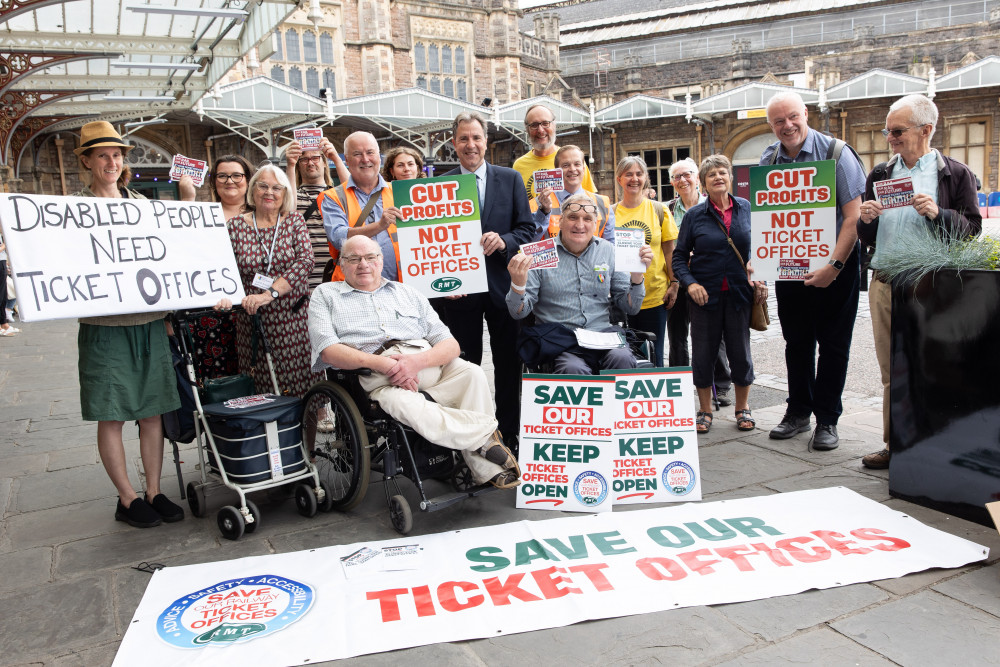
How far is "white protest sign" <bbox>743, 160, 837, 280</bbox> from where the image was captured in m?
4.36

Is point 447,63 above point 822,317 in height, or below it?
above

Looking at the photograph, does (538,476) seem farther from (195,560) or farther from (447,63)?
(447,63)

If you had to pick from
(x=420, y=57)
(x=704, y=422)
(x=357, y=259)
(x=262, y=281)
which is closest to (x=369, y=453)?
(x=357, y=259)

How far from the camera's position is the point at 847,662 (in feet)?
7.84

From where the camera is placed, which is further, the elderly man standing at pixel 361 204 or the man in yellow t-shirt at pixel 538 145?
the man in yellow t-shirt at pixel 538 145

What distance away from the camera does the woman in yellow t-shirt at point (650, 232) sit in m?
5.38

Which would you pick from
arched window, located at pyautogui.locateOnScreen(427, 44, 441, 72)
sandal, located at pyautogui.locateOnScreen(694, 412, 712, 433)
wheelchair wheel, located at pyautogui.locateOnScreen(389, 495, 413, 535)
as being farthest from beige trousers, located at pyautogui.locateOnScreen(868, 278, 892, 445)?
arched window, located at pyautogui.locateOnScreen(427, 44, 441, 72)

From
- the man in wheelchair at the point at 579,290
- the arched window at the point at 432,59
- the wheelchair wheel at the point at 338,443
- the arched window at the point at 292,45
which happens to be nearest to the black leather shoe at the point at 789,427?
the man in wheelchair at the point at 579,290

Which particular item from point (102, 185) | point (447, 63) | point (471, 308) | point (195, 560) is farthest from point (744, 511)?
point (447, 63)

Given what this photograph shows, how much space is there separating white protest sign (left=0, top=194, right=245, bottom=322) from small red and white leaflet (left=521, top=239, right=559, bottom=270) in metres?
1.56

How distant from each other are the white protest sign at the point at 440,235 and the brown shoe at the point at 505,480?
117 centimetres

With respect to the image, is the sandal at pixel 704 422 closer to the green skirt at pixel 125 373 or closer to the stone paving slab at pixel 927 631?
the stone paving slab at pixel 927 631

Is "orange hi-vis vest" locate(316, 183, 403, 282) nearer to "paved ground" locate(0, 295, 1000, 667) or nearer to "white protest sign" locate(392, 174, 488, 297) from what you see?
"white protest sign" locate(392, 174, 488, 297)

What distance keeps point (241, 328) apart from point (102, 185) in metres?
1.05
